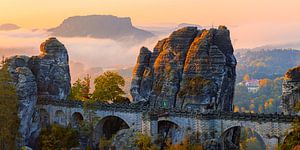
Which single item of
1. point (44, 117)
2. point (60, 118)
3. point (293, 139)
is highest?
point (44, 117)

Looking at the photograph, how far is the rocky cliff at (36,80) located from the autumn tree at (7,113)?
8.37ft

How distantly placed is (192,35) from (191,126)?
14.8 m

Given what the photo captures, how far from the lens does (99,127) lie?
61.0 m

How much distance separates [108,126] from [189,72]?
12.3 meters

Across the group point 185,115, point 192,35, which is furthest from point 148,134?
point 192,35

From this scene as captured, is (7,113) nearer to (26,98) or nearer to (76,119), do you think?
(26,98)

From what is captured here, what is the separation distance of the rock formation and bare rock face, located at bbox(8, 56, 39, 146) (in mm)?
28713

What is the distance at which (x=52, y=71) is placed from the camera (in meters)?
65.8

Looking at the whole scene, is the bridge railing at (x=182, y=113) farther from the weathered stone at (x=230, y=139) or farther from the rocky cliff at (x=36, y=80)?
the weathered stone at (x=230, y=139)

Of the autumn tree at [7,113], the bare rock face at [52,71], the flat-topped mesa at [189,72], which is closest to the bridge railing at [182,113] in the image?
the bare rock face at [52,71]

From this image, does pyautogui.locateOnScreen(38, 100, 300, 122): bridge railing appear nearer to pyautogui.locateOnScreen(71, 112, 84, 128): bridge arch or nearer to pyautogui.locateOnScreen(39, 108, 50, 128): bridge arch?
pyautogui.locateOnScreen(39, 108, 50, 128): bridge arch

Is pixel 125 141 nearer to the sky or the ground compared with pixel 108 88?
nearer to the ground

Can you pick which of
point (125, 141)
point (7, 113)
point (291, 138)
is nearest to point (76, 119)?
point (7, 113)

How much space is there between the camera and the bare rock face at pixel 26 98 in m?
57.5
